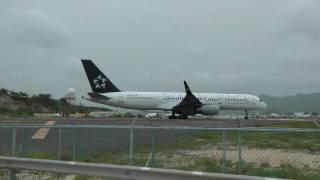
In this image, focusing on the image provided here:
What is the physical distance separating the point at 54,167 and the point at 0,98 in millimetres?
96369

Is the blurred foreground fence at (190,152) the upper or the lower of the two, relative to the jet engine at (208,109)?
lower

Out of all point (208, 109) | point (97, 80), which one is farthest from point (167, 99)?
point (97, 80)

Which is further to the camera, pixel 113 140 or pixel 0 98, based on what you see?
pixel 0 98

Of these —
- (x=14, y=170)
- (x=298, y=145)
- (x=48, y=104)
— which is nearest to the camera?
(x=14, y=170)

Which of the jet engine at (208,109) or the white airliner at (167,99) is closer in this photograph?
the jet engine at (208,109)

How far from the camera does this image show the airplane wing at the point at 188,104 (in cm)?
6181

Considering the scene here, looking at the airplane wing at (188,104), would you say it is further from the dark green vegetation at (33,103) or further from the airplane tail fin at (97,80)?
the dark green vegetation at (33,103)

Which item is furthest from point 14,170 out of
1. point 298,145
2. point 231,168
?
point 298,145

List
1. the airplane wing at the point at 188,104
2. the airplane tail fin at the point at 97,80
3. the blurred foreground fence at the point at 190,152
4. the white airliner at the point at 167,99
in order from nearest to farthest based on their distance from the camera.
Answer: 1. the blurred foreground fence at the point at 190,152
2. the airplane wing at the point at 188,104
3. the white airliner at the point at 167,99
4. the airplane tail fin at the point at 97,80

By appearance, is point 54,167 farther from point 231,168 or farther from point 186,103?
point 186,103

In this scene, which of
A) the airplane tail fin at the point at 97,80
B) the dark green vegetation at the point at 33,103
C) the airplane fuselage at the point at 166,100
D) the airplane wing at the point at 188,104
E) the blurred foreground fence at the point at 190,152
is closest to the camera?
the blurred foreground fence at the point at 190,152

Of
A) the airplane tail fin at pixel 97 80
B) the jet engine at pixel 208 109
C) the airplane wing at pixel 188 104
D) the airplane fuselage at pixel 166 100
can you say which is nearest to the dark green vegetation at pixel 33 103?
the airplane tail fin at pixel 97 80

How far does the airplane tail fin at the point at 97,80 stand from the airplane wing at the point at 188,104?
7.87 m

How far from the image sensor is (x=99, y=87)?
65500 millimetres
